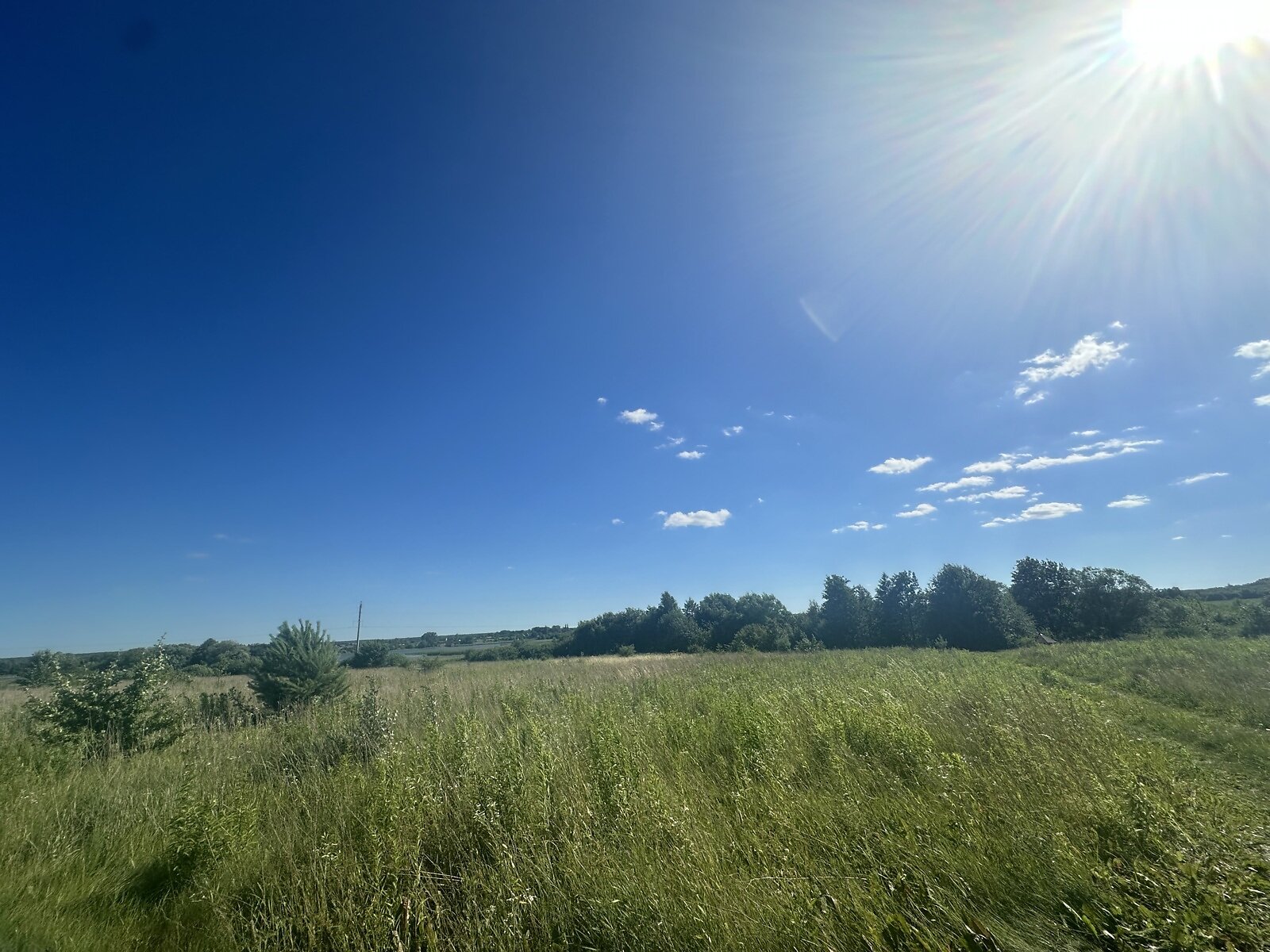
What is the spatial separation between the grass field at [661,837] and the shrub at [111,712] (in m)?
0.74

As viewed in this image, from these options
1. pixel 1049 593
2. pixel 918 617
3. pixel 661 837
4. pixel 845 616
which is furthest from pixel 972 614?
pixel 661 837

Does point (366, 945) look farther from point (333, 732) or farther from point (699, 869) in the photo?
point (333, 732)

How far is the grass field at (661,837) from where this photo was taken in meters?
2.83

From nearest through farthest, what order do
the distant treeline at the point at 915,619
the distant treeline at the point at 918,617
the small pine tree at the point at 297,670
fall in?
the small pine tree at the point at 297,670
the distant treeline at the point at 915,619
the distant treeline at the point at 918,617

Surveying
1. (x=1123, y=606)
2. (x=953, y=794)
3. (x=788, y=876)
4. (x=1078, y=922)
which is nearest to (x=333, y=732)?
(x=788, y=876)

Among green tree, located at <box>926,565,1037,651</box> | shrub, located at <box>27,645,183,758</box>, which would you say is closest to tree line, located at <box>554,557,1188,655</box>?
green tree, located at <box>926,565,1037,651</box>

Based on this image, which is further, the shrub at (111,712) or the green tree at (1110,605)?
the green tree at (1110,605)

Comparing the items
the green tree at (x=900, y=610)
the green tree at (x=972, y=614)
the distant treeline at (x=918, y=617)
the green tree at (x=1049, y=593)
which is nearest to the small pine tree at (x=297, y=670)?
the distant treeline at (x=918, y=617)

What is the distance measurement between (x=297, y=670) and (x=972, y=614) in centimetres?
5439

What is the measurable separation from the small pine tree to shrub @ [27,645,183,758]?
2.84 m

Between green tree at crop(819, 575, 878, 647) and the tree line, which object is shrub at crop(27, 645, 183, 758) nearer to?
the tree line

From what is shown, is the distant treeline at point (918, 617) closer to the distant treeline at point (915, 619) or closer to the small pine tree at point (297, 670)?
the distant treeline at point (915, 619)

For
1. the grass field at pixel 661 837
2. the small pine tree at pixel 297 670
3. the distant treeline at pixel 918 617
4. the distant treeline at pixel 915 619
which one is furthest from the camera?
the distant treeline at pixel 918 617

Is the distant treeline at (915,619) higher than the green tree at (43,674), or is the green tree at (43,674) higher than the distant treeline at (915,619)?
the green tree at (43,674)
